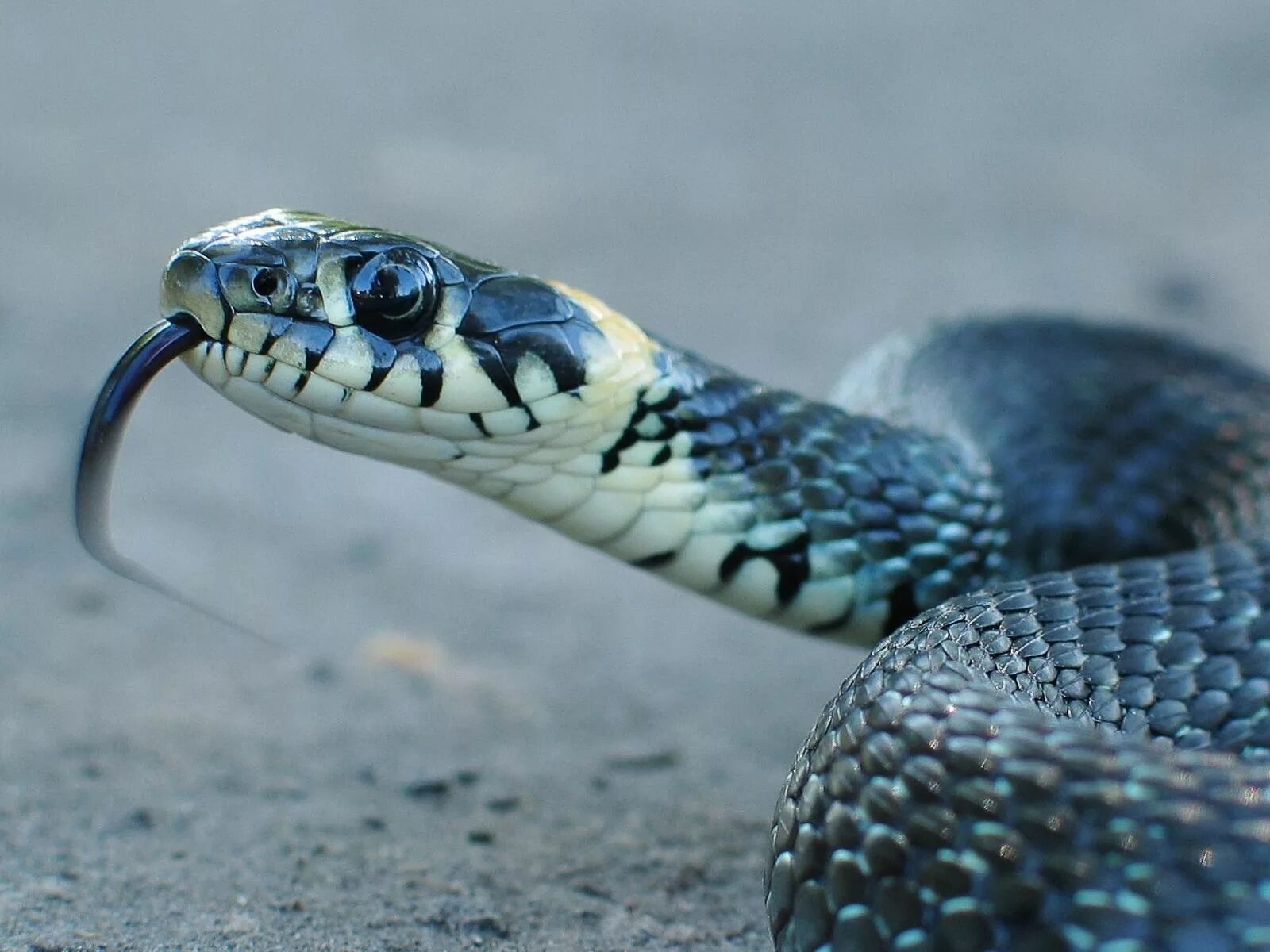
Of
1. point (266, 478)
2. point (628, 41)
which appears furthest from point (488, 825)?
point (628, 41)

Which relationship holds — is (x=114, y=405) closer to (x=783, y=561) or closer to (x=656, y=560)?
(x=656, y=560)

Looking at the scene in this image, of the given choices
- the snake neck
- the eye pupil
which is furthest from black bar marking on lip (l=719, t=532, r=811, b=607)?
the eye pupil

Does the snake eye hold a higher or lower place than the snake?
higher

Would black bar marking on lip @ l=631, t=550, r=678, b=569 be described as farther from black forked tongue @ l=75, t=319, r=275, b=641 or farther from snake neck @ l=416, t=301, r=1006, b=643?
black forked tongue @ l=75, t=319, r=275, b=641

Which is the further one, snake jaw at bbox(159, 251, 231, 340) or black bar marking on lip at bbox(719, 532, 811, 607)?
black bar marking on lip at bbox(719, 532, 811, 607)

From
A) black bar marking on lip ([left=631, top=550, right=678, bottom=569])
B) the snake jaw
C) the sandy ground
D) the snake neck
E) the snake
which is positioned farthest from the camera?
black bar marking on lip ([left=631, top=550, right=678, bottom=569])

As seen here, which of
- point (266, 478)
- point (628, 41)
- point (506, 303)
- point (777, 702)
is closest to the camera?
point (506, 303)

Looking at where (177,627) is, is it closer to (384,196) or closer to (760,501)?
(760,501)

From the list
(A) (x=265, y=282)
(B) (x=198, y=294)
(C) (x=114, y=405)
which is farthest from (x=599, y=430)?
(C) (x=114, y=405)
